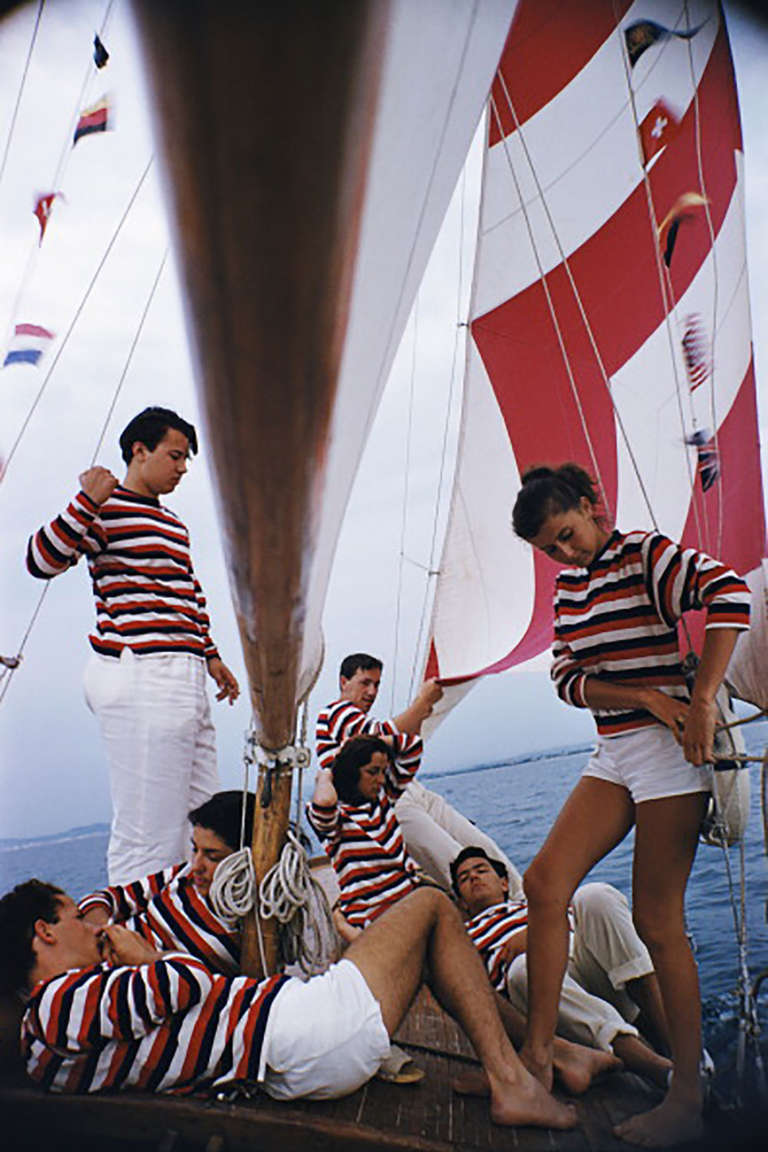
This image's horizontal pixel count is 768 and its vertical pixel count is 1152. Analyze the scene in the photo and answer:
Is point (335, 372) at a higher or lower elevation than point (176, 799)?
higher

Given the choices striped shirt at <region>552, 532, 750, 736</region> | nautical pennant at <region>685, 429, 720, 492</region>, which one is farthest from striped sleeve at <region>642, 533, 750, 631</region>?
nautical pennant at <region>685, 429, 720, 492</region>

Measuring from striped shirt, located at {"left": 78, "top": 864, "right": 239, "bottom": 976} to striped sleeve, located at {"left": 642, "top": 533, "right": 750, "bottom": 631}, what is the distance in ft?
3.87

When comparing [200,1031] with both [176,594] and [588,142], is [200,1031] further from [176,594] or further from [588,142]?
[588,142]

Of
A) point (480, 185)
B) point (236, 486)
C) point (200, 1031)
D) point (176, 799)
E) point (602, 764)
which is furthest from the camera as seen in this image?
point (480, 185)

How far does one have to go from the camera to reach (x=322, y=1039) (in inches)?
56.7

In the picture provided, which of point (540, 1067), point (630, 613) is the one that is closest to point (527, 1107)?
point (540, 1067)

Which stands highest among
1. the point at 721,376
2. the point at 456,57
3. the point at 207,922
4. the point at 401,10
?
the point at 721,376

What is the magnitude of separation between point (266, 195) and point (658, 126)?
4.95m

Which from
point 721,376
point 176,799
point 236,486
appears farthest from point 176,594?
point 721,376

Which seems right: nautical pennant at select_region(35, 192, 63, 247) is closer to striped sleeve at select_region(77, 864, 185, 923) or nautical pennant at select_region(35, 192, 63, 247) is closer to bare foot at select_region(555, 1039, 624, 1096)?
striped sleeve at select_region(77, 864, 185, 923)

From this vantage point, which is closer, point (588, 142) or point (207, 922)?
point (207, 922)

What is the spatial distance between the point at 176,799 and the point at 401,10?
Result: 6.20 ft

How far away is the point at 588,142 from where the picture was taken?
17.0 feet

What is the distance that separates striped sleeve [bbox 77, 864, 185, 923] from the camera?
1.85 m
